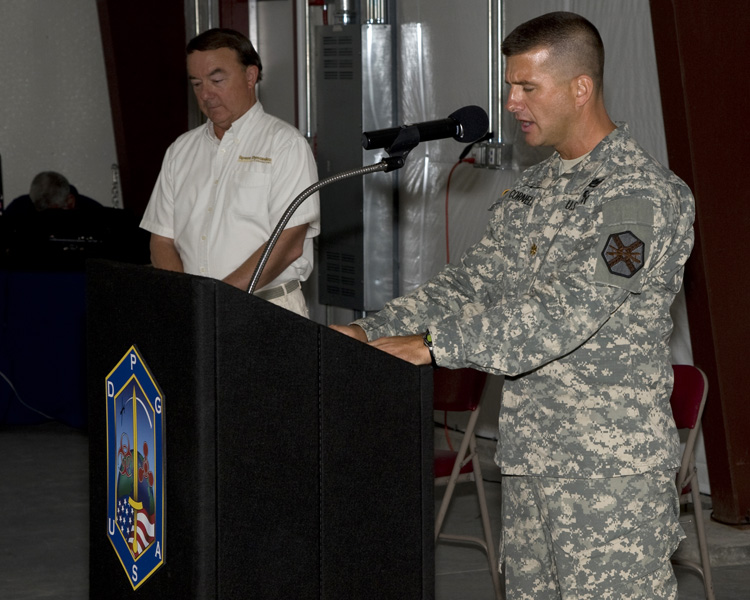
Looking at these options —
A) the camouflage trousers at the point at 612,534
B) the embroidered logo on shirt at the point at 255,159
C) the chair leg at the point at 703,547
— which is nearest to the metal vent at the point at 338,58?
the embroidered logo on shirt at the point at 255,159

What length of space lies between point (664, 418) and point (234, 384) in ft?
3.00

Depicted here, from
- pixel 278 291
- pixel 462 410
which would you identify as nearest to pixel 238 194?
pixel 278 291

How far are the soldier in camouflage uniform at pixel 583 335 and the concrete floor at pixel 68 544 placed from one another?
61.7 inches

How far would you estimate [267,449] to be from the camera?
61.8 inches

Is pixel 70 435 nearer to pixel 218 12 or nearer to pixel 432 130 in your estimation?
pixel 218 12

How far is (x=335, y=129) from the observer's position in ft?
18.2

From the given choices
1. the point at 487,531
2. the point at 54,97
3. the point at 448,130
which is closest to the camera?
the point at 448,130

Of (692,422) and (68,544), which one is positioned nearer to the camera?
(692,422)

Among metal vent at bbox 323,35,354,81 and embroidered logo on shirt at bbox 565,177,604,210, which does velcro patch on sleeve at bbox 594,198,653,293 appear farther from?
metal vent at bbox 323,35,354,81

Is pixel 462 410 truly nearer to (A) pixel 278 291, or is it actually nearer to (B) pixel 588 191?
(A) pixel 278 291

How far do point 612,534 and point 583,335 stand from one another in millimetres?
417

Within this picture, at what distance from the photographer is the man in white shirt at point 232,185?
3.23 meters

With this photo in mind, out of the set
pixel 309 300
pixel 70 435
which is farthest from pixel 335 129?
pixel 70 435

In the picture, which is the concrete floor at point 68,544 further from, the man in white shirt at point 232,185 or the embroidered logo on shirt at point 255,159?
the embroidered logo on shirt at point 255,159
